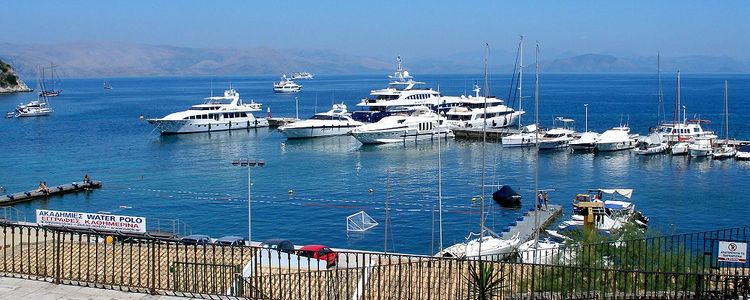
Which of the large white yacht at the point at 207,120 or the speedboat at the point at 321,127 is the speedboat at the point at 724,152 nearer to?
the speedboat at the point at 321,127

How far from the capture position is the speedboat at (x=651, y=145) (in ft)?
178

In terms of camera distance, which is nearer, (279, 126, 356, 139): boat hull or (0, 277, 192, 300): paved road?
(0, 277, 192, 300): paved road

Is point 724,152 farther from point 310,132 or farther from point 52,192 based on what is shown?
point 52,192

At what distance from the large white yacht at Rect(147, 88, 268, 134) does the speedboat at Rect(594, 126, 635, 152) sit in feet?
125

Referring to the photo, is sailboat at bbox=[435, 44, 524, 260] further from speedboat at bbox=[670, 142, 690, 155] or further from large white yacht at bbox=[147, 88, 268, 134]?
large white yacht at bbox=[147, 88, 268, 134]

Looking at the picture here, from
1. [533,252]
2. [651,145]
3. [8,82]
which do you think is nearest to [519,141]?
[651,145]

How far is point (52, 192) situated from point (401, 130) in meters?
31.8

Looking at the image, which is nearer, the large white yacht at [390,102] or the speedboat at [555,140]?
the speedboat at [555,140]

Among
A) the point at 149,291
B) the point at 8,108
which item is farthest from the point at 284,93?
the point at 149,291

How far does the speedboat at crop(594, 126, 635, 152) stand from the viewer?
55.6 metres

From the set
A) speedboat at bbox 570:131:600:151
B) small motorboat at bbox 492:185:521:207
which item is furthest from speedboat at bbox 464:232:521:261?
speedboat at bbox 570:131:600:151

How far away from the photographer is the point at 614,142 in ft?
183

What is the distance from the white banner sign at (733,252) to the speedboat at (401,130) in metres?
47.9

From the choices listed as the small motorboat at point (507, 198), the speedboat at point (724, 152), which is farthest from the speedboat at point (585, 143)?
the small motorboat at point (507, 198)
